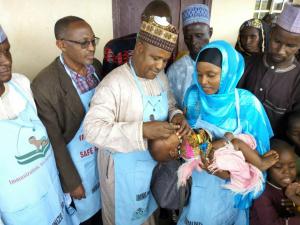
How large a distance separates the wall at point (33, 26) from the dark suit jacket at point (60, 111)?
52.0 inches

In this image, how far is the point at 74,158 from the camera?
7.11ft

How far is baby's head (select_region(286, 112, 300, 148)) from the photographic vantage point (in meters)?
2.08

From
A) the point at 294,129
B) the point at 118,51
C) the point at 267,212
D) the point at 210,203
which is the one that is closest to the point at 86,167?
the point at 210,203

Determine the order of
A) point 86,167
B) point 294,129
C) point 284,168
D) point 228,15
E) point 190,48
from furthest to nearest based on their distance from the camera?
point 228,15
point 190,48
point 86,167
point 294,129
point 284,168

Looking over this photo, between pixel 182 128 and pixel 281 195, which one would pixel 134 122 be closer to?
pixel 182 128

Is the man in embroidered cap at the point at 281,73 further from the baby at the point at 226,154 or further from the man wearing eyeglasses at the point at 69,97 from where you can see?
the man wearing eyeglasses at the point at 69,97

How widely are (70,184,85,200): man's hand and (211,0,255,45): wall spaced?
4.68m

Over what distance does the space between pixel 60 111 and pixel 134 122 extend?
0.70m

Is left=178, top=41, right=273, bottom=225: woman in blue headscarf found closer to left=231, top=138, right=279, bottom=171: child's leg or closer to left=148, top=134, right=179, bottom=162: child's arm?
left=231, top=138, right=279, bottom=171: child's leg

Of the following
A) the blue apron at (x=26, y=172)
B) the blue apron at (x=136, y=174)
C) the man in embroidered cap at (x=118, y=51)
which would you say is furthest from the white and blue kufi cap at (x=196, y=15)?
the blue apron at (x=26, y=172)

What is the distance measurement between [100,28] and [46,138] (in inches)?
104

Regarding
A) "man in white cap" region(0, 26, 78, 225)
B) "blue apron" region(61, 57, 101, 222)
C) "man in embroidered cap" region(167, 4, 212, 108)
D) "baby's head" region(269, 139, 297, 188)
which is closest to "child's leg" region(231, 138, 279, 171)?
"baby's head" region(269, 139, 297, 188)

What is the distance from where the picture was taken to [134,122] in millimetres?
1650

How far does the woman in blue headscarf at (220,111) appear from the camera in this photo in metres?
1.82
